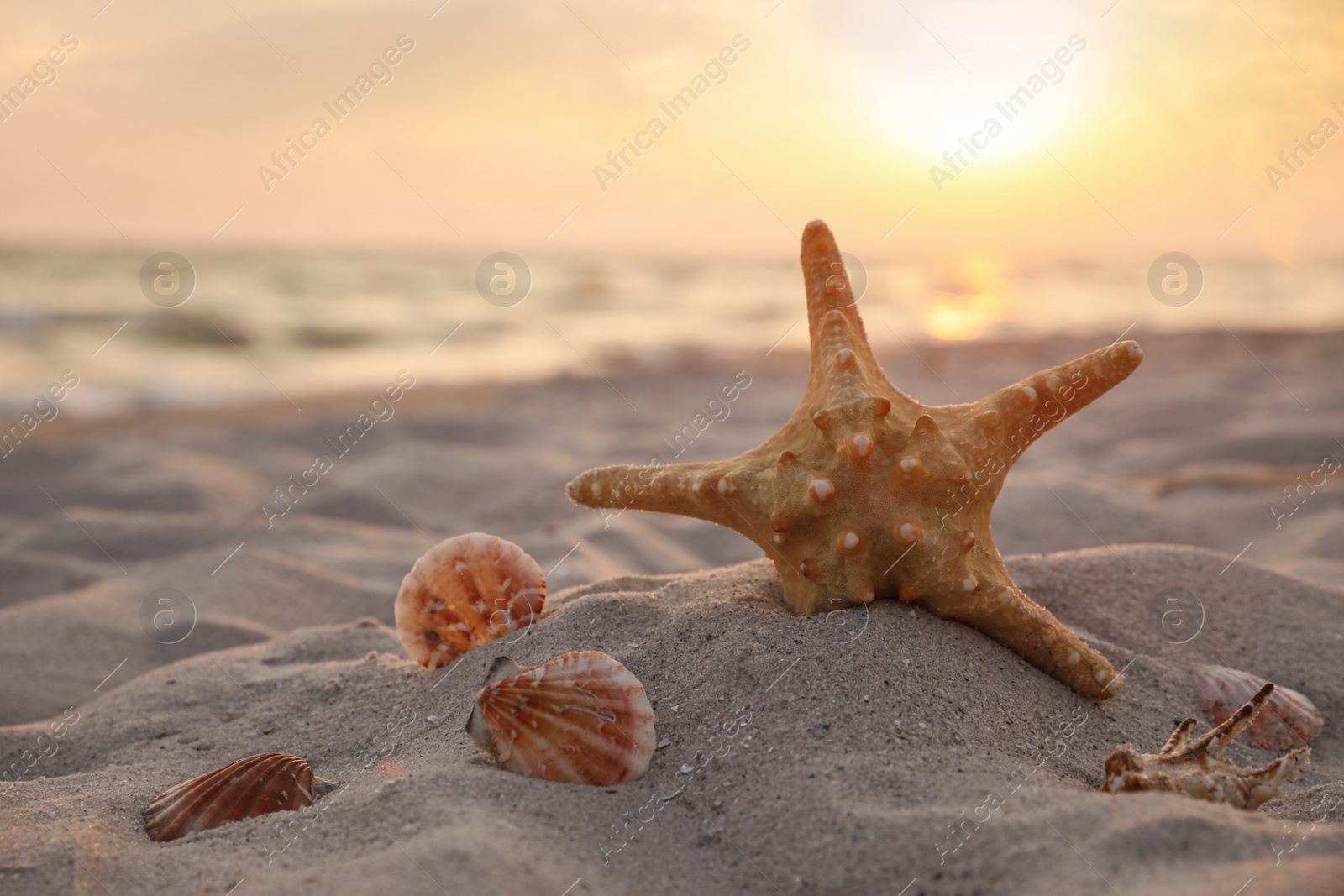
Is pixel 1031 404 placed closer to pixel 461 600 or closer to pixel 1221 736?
pixel 1221 736

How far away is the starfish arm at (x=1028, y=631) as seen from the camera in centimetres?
240

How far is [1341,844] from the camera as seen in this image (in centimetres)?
151

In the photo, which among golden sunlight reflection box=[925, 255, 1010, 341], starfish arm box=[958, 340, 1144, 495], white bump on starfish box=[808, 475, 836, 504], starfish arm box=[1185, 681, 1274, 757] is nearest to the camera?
starfish arm box=[1185, 681, 1274, 757]

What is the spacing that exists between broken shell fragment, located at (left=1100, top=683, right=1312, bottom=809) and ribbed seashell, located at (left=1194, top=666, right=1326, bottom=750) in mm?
580

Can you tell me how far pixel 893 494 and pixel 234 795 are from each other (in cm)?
182

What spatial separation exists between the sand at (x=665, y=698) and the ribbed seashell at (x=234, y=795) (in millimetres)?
69

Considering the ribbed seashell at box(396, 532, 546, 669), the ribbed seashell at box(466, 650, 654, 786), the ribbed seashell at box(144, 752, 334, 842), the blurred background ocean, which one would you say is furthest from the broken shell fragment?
the blurred background ocean

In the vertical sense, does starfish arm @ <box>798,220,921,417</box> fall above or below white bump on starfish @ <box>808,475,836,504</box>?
above

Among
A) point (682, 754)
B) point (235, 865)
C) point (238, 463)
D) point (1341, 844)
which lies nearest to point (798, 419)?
point (682, 754)

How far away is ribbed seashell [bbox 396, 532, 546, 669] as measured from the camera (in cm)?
275

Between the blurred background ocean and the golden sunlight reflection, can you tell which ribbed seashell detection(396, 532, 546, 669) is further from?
the golden sunlight reflection

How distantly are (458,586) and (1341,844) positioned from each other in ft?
7.31

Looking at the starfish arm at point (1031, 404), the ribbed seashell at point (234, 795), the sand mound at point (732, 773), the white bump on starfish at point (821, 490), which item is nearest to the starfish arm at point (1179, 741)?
the sand mound at point (732, 773)

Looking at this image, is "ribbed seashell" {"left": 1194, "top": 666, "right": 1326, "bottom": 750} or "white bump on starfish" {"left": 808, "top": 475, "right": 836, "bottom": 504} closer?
"white bump on starfish" {"left": 808, "top": 475, "right": 836, "bottom": 504}
